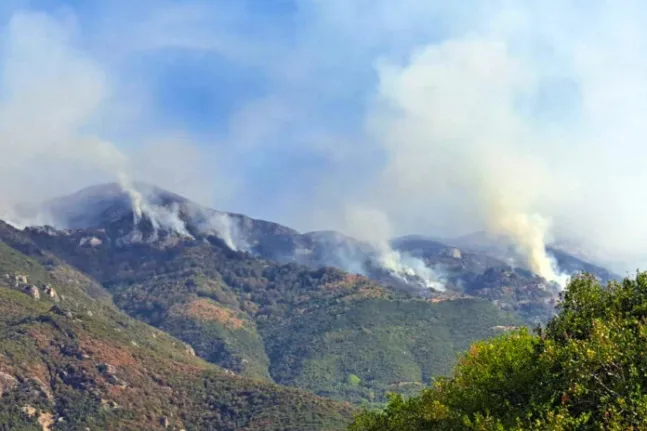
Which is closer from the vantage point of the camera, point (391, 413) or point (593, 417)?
point (593, 417)

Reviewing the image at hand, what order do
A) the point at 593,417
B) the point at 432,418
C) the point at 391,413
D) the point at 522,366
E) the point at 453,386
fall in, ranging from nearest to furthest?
the point at 593,417 → the point at 522,366 → the point at 432,418 → the point at 453,386 → the point at 391,413

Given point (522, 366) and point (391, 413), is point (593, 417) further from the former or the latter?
point (391, 413)

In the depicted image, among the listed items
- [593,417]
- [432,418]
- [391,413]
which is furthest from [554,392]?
[391,413]

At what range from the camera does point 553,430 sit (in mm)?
45781

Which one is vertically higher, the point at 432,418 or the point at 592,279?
the point at 592,279

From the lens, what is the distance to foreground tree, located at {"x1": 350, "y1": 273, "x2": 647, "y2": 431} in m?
48.3

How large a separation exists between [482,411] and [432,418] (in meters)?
5.87

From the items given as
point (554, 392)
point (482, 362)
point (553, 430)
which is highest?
point (482, 362)

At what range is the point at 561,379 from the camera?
54.9 meters

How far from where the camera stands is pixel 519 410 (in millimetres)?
57469

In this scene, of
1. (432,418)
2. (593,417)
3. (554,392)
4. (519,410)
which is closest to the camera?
(593,417)

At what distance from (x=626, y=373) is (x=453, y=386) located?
24.8m

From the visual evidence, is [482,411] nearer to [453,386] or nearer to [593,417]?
[453,386]

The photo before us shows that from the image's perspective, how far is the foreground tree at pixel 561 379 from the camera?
4831 centimetres
